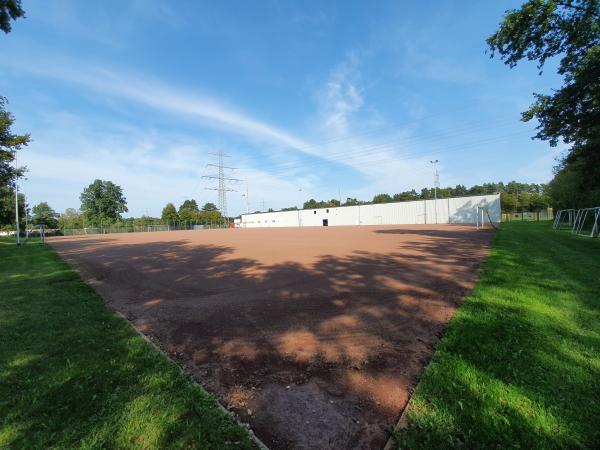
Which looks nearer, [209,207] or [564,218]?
[564,218]

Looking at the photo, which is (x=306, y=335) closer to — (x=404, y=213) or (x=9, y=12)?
(x=9, y=12)

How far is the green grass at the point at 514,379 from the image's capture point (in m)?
2.19

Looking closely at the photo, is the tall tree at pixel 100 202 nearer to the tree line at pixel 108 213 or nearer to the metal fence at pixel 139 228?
the tree line at pixel 108 213

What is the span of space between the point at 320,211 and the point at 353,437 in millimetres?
61681

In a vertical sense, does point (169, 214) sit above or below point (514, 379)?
above

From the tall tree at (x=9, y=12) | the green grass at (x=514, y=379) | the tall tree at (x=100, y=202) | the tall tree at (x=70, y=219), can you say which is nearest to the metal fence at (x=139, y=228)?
the tall tree at (x=100, y=202)

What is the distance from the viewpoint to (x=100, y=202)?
87750 millimetres

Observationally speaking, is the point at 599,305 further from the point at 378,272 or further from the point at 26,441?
the point at 26,441

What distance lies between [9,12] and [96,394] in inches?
508

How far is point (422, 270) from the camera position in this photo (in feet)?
27.0

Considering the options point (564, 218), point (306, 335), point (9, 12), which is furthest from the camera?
point (564, 218)

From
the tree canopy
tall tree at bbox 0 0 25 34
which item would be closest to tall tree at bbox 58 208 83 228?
the tree canopy

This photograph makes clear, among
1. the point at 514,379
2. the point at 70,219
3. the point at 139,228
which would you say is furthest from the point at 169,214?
the point at 514,379

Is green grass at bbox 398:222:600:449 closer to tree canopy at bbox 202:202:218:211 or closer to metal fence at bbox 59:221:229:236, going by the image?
metal fence at bbox 59:221:229:236
